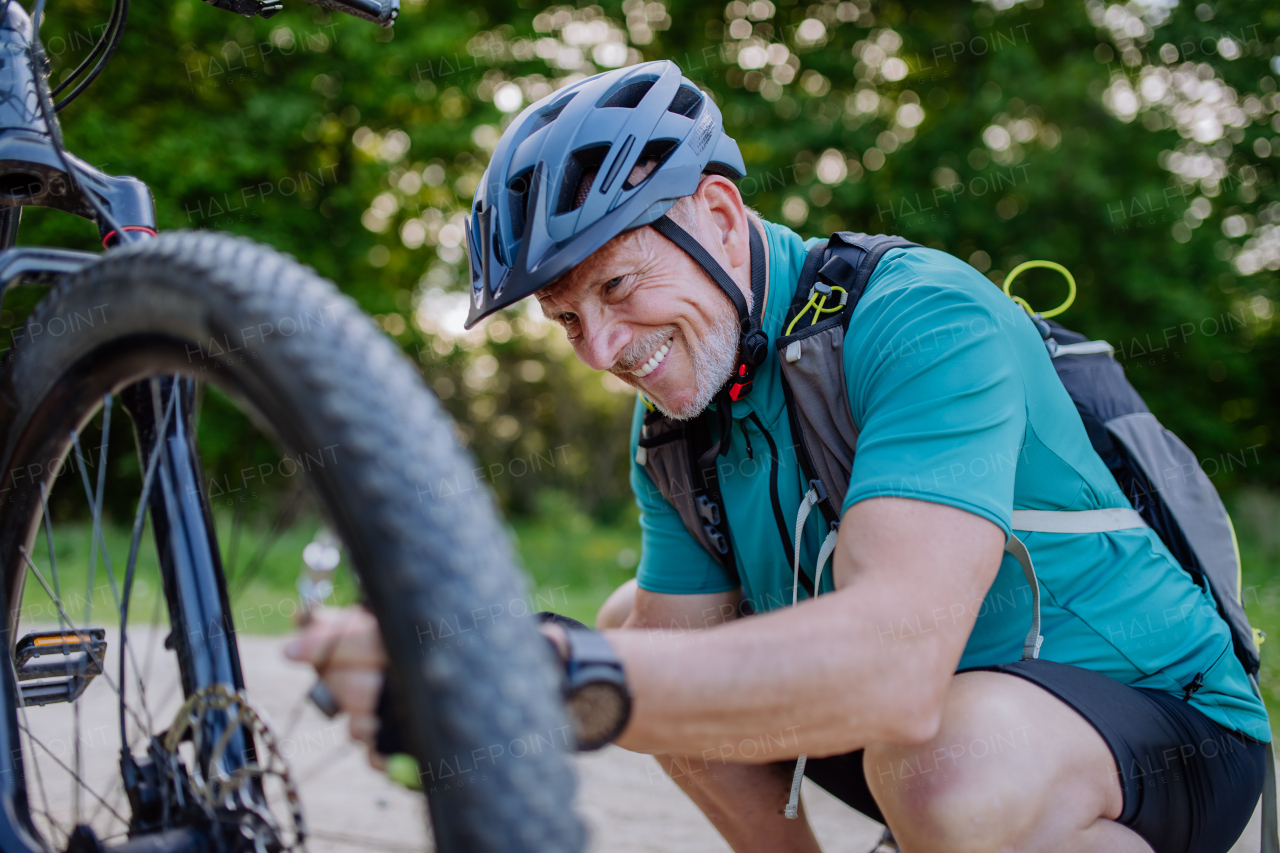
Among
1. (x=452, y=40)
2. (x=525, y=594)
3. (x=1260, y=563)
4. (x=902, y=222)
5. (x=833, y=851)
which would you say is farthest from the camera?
(x=452, y=40)

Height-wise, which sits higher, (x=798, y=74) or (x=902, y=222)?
(x=798, y=74)

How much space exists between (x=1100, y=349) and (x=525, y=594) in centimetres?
151

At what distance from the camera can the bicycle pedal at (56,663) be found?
135 cm

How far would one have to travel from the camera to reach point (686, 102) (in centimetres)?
193

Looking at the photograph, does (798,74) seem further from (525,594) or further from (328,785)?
(525,594)

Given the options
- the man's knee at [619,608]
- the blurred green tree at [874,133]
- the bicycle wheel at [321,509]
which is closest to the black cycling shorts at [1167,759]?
the man's knee at [619,608]

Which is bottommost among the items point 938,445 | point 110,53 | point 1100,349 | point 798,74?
point 938,445

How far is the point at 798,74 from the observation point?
11.8m

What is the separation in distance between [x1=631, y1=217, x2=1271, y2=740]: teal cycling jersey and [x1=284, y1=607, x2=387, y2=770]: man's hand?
589 mm

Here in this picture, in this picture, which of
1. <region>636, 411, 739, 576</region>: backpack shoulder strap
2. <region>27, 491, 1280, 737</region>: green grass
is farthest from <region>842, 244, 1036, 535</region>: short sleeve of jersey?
<region>27, 491, 1280, 737</region>: green grass

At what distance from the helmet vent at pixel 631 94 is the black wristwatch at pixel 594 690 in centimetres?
130

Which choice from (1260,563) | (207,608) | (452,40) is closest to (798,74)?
(452,40)

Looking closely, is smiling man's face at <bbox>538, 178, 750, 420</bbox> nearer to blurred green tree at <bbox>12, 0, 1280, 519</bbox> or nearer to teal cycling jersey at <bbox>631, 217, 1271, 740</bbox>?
teal cycling jersey at <bbox>631, 217, 1271, 740</bbox>

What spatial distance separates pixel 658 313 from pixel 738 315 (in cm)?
17
